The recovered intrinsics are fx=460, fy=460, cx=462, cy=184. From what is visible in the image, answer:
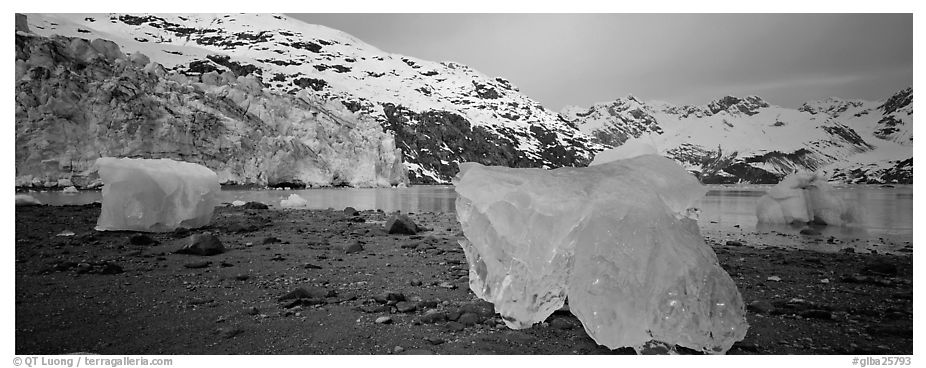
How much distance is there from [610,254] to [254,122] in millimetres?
31990

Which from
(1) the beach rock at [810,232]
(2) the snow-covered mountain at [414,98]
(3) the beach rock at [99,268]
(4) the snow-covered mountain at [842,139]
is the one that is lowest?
(1) the beach rock at [810,232]

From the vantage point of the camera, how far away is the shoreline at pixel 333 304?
3041mm

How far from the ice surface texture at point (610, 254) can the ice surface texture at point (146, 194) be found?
268 inches

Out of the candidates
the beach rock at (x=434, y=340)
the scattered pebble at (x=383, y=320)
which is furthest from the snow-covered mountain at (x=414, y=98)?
the beach rock at (x=434, y=340)

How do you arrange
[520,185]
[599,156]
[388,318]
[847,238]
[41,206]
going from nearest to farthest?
[520,185] < [388,318] < [599,156] < [847,238] < [41,206]

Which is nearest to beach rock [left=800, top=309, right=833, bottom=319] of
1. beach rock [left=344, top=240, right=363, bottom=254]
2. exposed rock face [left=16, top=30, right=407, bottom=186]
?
beach rock [left=344, top=240, right=363, bottom=254]

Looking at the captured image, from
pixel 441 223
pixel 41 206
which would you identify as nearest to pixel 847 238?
pixel 441 223

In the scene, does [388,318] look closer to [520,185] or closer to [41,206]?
[520,185]

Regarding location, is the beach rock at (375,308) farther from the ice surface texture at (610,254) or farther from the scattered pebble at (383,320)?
the ice surface texture at (610,254)

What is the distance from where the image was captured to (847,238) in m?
8.98

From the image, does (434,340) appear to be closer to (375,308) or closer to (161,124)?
(375,308)

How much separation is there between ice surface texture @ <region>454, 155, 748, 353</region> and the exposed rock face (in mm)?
15898

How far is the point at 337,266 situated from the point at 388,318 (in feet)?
7.41

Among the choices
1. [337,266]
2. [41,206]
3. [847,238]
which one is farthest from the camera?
[41,206]
